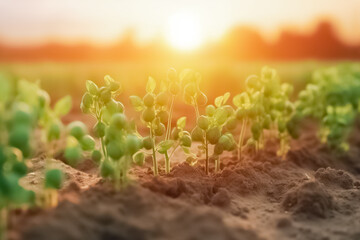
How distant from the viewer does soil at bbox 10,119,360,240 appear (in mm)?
2424

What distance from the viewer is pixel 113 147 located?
9.18ft

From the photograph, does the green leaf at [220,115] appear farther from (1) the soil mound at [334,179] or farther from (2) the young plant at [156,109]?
(1) the soil mound at [334,179]

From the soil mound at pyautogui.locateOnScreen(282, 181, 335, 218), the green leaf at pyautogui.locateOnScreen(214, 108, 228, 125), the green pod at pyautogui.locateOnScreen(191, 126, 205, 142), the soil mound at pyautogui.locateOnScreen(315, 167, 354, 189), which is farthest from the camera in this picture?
the soil mound at pyautogui.locateOnScreen(315, 167, 354, 189)

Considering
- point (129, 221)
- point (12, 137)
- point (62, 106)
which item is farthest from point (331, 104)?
point (12, 137)

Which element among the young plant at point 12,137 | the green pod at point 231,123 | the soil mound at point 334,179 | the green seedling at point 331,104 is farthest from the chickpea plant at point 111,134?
the green seedling at point 331,104

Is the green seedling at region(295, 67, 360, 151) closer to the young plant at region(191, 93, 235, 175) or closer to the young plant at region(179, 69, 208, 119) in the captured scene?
the young plant at region(191, 93, 235, 175)

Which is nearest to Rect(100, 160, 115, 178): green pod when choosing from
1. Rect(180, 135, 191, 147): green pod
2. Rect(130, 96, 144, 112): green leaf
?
Rect(130, 96, 144, 112): green leaf

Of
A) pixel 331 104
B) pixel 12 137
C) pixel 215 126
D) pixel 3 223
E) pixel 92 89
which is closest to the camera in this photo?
pixel 12 137

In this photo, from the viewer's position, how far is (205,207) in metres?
2.96

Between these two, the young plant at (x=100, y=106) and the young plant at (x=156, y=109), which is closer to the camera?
the young plant at (x=100, y=106)

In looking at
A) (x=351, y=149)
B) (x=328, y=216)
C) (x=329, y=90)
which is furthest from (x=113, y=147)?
(x=351, y=149)

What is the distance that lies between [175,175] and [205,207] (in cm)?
62

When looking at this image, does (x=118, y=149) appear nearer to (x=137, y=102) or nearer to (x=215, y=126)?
(x=137, y=102)

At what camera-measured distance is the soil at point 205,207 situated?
2.42 m
